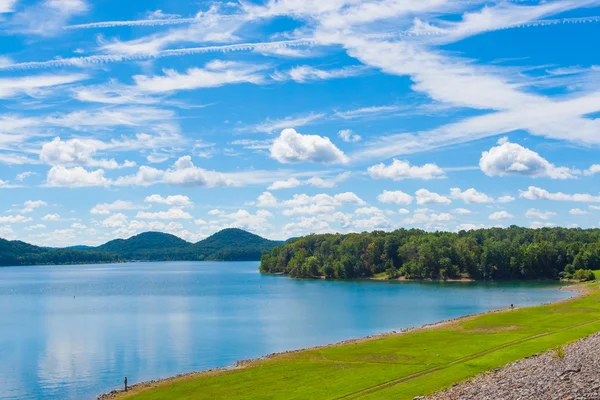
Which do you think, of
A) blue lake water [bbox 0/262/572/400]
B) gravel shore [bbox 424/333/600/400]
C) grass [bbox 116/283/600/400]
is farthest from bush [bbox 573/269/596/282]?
gravel shore [bbox 424/333/600/400]

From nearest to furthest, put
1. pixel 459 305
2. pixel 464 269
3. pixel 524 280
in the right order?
pixel 459 305
pixel 524 280
pixel 464 269

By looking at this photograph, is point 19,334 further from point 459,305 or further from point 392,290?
point 392,290

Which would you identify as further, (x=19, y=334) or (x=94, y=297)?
(x=94, y=297)

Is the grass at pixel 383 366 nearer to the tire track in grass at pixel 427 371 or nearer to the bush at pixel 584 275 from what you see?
the tire track in grass at pixel 427 371

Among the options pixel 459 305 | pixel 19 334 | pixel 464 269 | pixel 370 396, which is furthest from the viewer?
pixel 464 269

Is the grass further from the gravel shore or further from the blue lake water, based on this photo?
the blue lake water

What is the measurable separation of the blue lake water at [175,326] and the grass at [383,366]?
8.28 meters

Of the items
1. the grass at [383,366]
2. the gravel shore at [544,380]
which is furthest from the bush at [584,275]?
the gravel shore at [544,380]

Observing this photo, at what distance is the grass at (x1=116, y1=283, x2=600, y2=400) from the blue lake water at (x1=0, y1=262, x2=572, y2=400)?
326 inches

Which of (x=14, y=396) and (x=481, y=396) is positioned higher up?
(x=481, y=396)

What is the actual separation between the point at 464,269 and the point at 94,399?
544ft

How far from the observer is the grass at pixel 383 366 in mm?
38800

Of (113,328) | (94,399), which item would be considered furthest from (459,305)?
(94,399)

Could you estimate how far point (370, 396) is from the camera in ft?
118
